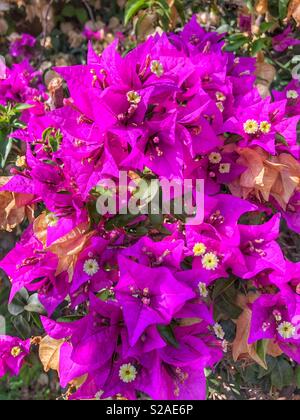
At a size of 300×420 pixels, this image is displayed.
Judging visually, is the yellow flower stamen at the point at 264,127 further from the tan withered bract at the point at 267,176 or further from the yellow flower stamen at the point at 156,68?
the yellow flower stamen at the point at 156,68

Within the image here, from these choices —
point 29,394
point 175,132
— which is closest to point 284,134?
point 175,132

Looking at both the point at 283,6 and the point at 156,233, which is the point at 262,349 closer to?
the point at 156,233

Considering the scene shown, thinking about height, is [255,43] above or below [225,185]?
above

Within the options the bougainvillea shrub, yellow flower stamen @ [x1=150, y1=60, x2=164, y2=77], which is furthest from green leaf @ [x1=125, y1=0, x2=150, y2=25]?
yellow flower stamen @ [x1=150, y1=60, x2=164, y2=77]

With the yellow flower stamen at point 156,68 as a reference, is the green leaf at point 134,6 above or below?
above

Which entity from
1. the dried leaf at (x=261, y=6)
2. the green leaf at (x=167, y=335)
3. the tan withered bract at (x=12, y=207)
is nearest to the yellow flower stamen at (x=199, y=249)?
the green leaf at (x=167, y=335)

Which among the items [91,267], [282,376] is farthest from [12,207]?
[282,376]

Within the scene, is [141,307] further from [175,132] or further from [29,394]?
[29,394]
